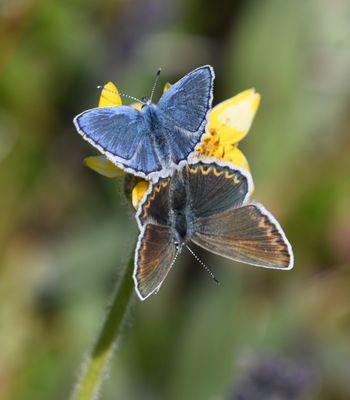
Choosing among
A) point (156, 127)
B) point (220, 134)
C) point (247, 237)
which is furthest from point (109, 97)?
point (247, 237)

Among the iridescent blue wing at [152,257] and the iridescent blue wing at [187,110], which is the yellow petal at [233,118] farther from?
the iridescent blue wing at [152,257]

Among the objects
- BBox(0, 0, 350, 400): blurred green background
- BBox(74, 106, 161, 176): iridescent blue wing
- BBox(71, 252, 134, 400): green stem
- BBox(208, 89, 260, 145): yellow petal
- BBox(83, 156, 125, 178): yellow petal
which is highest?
BBox(74, 106, 161, 176): iridescent blue wing

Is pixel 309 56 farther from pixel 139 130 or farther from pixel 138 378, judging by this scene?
pixel 139 130

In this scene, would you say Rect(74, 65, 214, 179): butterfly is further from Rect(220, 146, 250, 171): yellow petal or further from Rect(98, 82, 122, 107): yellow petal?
Rect(220, 146, 250, 171): yellow petal

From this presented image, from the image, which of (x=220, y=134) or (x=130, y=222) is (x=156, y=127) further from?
(x=130, y=222)

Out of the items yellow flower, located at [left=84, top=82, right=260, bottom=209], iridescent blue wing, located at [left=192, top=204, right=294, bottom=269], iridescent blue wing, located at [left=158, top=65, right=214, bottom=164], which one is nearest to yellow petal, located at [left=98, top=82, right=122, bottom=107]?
yellow flower, located at [left=84, top=82, right=260, bottom=209]

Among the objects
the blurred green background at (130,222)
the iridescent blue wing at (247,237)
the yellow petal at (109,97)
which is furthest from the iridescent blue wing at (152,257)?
the blurred green background at (130,222)

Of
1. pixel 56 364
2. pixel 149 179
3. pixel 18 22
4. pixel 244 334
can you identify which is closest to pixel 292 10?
pixel 18 22
